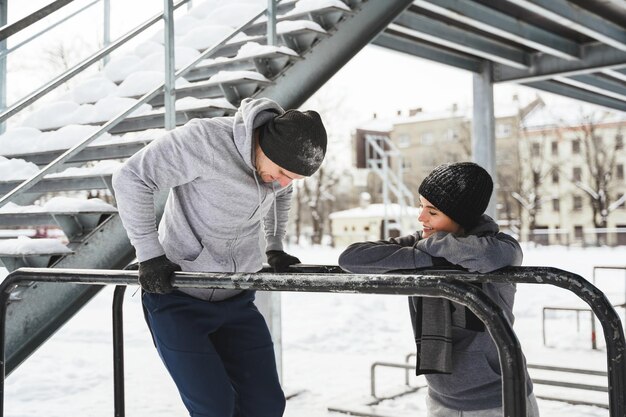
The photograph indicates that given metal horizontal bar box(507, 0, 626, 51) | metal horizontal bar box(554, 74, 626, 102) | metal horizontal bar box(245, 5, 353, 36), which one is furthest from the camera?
metal horizontal bar box(554, 74, 626, 102)

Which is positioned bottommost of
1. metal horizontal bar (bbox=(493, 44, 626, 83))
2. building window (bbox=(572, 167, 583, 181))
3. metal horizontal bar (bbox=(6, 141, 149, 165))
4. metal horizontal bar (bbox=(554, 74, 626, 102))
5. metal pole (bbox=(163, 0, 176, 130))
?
metal horizontal bar (bbox=(6, 141, 149, 165))

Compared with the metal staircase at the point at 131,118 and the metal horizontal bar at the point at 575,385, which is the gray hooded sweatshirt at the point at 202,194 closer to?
the metal staircase at the point at 131,118

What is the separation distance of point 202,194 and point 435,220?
Result: 791mm

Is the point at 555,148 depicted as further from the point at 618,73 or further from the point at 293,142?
the point at 293,142

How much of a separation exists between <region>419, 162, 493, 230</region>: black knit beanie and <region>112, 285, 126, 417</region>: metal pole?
1.48m

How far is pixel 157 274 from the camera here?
2.38 meters

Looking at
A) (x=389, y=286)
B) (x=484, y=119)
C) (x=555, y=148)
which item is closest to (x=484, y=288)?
(x=389, y=286)

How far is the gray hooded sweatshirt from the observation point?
2.43 metres

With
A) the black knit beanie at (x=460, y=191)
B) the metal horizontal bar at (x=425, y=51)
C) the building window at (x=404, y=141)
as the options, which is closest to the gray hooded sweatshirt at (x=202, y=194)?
the black knit beanie at (x=460, y=191)

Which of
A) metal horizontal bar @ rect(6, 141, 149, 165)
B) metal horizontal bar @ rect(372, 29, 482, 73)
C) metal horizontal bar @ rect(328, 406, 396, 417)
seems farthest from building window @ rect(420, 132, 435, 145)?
metal horizontal bar @ rect(6, 141, 149, 165)

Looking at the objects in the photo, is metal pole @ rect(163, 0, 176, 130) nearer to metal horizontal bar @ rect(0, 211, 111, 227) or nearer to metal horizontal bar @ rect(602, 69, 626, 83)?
metal horizontal bar @ rect(0, 211, 111, 227)

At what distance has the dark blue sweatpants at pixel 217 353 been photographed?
2.48 m

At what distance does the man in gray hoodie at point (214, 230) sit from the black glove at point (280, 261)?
207 millimetres

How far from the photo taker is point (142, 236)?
2.43m
